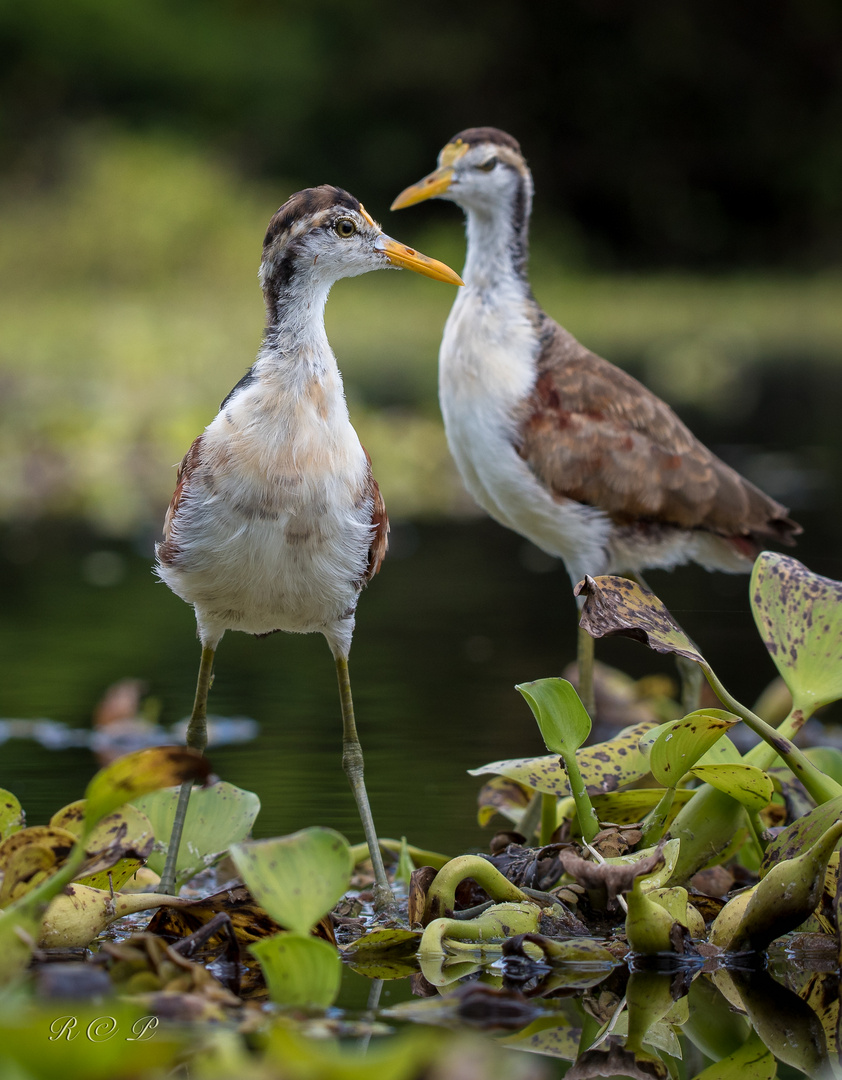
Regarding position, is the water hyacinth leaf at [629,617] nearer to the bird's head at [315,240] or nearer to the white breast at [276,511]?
the white breast at [276,511]

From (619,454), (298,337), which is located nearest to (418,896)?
(298,337)

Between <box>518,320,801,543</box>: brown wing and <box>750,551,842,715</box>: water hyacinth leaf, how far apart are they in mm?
1191

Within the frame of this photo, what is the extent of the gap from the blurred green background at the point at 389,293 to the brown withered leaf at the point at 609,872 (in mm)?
914

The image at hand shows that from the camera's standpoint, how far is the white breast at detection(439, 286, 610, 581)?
158 inches

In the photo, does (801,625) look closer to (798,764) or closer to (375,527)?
(798,764)

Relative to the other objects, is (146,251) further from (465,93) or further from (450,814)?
(450,814)

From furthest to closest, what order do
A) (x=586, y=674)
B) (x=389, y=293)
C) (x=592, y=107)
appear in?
(x=592, y=107)
(x=389, y=293)
(x=586, y=674)

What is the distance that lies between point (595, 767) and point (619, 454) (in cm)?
131

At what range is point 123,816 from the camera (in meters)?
2.88

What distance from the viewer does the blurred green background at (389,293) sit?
504 cm

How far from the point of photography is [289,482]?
271 centimetres

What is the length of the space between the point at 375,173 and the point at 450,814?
76.0 feet

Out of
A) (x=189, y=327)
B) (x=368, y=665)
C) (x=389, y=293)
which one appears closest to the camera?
(x=368, y=665)

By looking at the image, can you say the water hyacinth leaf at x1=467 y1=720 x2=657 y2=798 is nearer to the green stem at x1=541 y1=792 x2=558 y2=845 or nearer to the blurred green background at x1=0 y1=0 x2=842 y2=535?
the green stem at x1=541 y1=792 x2=558 y2=845
